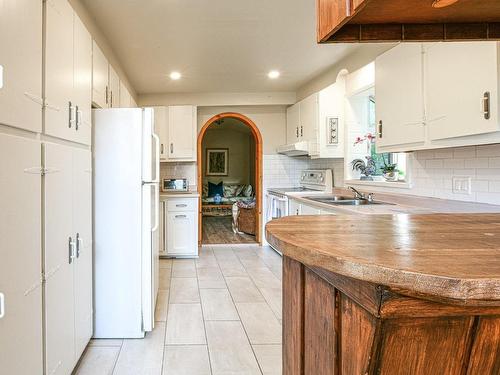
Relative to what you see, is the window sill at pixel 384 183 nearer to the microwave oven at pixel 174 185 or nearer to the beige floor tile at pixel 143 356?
the beige floor tile at pixel 143 356

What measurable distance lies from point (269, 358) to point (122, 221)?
4.49 feet

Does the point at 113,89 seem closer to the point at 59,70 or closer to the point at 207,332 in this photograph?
the point at 59,70

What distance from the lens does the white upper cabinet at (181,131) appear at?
18.8 ft

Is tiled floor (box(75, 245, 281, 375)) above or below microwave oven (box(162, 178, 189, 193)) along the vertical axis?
below

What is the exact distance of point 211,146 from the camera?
11039mm

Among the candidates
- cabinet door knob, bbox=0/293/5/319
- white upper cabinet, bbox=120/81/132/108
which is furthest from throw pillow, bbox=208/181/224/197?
cabinet door knob, bbox=0/293/5/319

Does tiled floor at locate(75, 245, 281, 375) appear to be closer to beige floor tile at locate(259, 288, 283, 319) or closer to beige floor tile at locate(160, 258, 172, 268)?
beige floor tile at locate(259, 288, 283, 319)

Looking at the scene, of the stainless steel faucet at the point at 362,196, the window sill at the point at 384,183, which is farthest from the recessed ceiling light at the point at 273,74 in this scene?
the stainless steel faucet at the point at 362,196

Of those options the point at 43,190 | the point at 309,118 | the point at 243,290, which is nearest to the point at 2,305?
the point at 43,190

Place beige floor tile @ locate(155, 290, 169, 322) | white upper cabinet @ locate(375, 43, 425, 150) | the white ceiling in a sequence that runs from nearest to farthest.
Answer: white upper cabinet @ locate(375, 43, 425, 150), the white ceiling, beige floor tile @ locate(155, 290, 169, 322)

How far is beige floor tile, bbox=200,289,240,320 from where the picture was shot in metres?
3.16

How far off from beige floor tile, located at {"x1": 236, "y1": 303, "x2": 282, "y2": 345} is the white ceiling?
2.48 m

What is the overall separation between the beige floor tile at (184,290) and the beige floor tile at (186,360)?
96cm

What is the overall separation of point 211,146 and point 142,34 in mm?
7545
